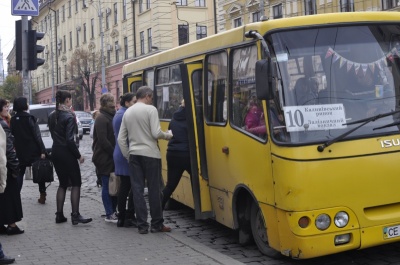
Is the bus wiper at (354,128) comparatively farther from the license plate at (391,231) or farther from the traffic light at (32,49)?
the traffic light at (32,49)

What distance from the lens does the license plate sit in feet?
20.5

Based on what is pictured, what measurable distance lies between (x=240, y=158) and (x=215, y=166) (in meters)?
0.83

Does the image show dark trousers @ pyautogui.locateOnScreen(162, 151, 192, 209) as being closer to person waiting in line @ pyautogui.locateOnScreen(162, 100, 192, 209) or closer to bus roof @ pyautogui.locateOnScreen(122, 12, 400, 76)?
person waiting in line @ pyautogui.locateOnScreen(162, 100, 192, 209)

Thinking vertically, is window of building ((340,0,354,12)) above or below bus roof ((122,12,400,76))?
above

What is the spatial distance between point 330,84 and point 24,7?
24.2ft

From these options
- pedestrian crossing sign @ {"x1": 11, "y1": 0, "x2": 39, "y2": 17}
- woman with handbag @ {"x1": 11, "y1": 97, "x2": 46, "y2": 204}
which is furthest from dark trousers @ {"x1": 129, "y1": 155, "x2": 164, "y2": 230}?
pedestrian crossing sign @ {"x1": 11, "y1": 0, "x2": 39, "y2": 17}

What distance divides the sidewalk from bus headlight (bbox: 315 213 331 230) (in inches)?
44.1

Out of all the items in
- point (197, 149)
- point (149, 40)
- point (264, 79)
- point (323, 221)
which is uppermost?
point (149, 40)

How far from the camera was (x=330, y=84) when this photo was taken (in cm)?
636

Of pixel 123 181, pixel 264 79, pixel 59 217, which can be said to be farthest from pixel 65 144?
pixel 264 79

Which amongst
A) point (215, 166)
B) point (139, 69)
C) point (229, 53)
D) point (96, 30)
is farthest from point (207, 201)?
point (96, 30)

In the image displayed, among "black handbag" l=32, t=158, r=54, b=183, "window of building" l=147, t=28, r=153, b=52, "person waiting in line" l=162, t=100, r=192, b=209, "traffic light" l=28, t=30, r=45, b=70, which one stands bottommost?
"black handbag" l=32, t=158, r=54, b=183

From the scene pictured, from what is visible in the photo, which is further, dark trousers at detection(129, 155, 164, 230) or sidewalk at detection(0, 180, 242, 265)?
dark trousers at detection(129, 155, 164, 230)

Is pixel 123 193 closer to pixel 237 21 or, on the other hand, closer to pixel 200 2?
pixel 237 21
